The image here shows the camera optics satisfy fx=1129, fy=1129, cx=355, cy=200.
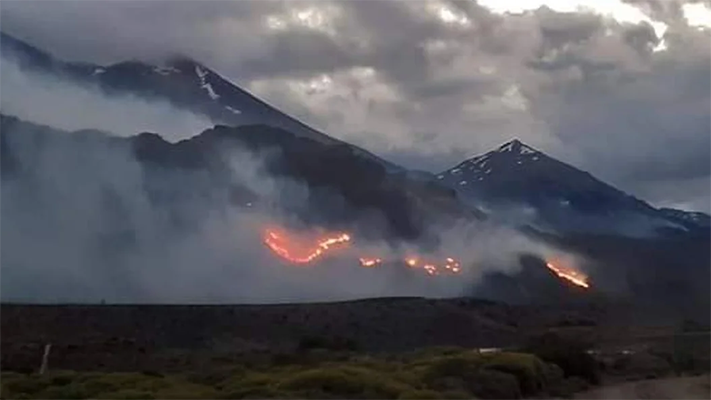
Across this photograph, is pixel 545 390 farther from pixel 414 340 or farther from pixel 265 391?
pixel 414 340

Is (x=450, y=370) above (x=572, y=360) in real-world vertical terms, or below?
below

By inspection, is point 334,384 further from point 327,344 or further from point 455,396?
point 327,344

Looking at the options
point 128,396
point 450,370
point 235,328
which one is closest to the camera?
point 128,396

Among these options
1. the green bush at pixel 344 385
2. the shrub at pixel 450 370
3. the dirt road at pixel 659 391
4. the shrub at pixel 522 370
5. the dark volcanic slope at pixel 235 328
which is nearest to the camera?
the green bush at pixel 344 385

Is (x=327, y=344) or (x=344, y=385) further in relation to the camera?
(x=327, y=344)

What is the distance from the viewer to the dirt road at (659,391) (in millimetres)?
57281

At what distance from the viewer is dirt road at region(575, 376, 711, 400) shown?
57281 mm

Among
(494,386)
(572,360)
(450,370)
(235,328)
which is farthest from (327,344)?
(494,386)

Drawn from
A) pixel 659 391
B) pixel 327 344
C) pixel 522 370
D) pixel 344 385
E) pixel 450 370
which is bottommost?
pixel 344 385

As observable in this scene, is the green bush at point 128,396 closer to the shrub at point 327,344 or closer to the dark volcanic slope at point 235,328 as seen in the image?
the dark volcanic slope at point 235,328

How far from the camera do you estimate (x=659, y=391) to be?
61.6m

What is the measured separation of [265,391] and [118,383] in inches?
391

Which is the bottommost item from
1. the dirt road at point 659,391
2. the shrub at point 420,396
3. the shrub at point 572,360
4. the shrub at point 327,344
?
the shrub at point 420,396

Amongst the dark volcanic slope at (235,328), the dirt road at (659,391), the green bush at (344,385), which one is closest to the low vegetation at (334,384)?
the green bush at (344,385)
